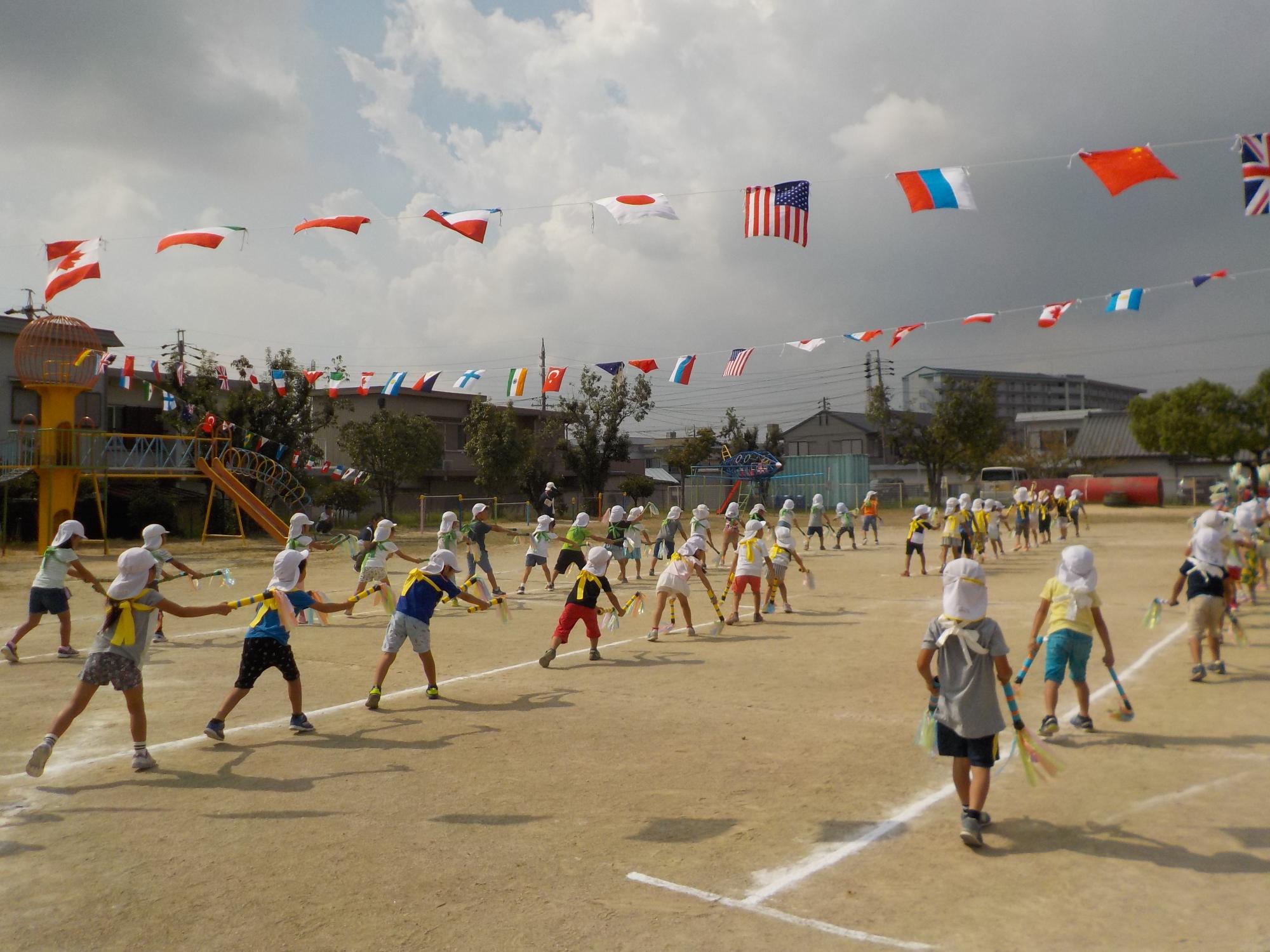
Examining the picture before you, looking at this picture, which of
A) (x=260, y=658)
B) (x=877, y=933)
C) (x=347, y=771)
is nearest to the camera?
(x=877, y=933)

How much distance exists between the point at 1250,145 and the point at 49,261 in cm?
1683

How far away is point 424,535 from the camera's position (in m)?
34.6

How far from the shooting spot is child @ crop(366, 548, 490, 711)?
9238 millimetres

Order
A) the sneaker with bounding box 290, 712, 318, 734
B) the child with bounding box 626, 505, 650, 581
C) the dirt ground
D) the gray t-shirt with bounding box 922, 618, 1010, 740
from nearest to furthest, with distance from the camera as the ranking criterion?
the dirt ground < the gray t-shirt with bounding box 922, 618, 1010, 740 < the sneaker with bounding box 290, 712, 318, 734 < the child with bounding box 626, 505, 650, 581

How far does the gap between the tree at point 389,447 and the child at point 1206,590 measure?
1407 inches

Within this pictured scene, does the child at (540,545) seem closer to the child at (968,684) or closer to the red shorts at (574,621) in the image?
the red shorts at (574,621)

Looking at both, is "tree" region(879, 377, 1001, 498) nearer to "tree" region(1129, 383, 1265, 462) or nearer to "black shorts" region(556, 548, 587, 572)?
"tree" region(1129, 383, 1265, 462)

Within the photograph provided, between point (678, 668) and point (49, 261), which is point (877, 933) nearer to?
point (678, 668)

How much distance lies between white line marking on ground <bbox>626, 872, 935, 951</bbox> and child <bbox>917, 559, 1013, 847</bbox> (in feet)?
4.24

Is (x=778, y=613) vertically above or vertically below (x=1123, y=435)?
below

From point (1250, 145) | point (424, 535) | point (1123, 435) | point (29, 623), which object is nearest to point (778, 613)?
point (1250, 145)

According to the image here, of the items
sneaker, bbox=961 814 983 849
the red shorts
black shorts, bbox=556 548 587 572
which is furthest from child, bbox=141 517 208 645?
sneaker, bbox=961 814 983 849

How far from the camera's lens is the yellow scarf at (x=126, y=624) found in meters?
7.00

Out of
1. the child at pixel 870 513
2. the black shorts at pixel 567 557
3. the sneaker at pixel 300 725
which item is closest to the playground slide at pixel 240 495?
the black shorts at pixel 567 557
